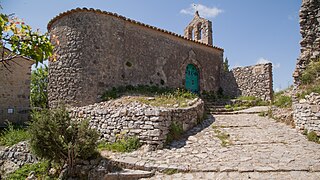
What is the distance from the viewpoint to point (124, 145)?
7270 millimetres

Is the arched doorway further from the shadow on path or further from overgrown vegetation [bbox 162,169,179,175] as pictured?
overgrown vegetation [bbox 162,169,179,175]

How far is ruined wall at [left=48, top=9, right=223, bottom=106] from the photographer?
35.9 ft

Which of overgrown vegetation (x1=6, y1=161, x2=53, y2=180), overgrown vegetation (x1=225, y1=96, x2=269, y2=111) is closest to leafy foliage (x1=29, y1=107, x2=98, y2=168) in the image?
overgrown vegetation (x1=6, y1=161, x2=53, y2=180)

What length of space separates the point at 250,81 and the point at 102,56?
9.32 metres

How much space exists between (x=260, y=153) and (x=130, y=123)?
3.92 m

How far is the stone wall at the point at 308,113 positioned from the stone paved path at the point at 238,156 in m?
0.38

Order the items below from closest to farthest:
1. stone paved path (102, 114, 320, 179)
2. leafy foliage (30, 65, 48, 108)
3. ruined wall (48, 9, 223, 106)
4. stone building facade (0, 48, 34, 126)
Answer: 1. stone paved path (102, 114, 320, 179)
2. ruined wall (48, 9, 223, 106)
3. stone building facade (0, 48, 34, 126)
4. leafy foliage (30, 65, 48, 108)

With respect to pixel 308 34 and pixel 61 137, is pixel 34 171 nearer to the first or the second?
pixel 61 137

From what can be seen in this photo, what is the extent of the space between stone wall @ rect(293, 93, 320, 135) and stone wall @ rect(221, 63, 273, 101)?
6.47m

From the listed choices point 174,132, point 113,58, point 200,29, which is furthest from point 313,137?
point 200,29

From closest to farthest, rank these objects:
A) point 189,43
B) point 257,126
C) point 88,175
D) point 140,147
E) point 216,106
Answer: point 88,175, point 140,147, point 257,126, point 216,106, point 189,43

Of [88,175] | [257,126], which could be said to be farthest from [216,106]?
[88,175]

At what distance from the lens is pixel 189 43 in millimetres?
15039

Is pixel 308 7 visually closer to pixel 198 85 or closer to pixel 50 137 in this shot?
pixel 198 85
